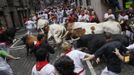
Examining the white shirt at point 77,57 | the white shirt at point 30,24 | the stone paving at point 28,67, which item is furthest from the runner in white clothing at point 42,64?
the white shirt at point 30,24

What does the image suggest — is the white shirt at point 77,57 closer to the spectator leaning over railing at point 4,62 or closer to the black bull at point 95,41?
the spectator leaning over railing at point 4,62

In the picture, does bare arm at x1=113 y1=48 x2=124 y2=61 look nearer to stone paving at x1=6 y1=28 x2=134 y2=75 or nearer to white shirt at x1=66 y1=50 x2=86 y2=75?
white shirt at x1=66 y1=50 x2=86 y2=75

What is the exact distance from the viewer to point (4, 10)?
4541 centimetres

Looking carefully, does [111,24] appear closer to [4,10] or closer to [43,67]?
[43,67]

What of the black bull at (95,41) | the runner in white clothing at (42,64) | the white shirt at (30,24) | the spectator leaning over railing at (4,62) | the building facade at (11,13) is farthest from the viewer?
the building facade at (11,13)

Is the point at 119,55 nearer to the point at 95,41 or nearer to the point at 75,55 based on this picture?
the point at 75,55

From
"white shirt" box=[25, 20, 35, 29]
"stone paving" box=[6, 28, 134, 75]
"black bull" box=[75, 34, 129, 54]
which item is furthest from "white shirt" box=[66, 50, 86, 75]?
"white shirt" box=[25, 20, 35, 29]

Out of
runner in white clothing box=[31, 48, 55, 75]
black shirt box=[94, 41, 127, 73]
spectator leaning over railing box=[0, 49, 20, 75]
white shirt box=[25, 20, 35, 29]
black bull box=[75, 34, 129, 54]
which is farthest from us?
white shirt box=[25, 20, 35, 29]

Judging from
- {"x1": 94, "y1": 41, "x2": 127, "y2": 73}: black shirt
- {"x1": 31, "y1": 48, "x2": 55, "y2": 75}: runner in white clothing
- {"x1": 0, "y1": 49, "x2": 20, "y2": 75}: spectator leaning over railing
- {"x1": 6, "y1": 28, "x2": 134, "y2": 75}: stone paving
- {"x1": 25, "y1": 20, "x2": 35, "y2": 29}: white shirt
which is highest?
{"x1": 31, "y1": 48, "x2": 55, "y2": 75}: runner in white clothing

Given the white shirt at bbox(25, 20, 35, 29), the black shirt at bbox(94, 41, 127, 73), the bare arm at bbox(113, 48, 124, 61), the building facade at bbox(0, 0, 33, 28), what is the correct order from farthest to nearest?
the building facade at bbox(0, 0, 33, 28), the white shirt at bbox(25, 20, 35, 29), the black shirt at bbox(94, 41, 127, 73), the bare arm at bbox(113, 48, 124, 61)

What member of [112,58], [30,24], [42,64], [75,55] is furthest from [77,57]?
[30,24]

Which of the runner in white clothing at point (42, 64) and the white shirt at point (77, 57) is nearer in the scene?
the runner in white clothing at point (42, 64)

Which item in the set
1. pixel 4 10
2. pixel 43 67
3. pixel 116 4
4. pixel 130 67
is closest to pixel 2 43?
pixel 130 67

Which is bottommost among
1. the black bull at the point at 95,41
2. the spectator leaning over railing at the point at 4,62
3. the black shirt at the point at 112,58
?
the black bull at the point at 95,41
